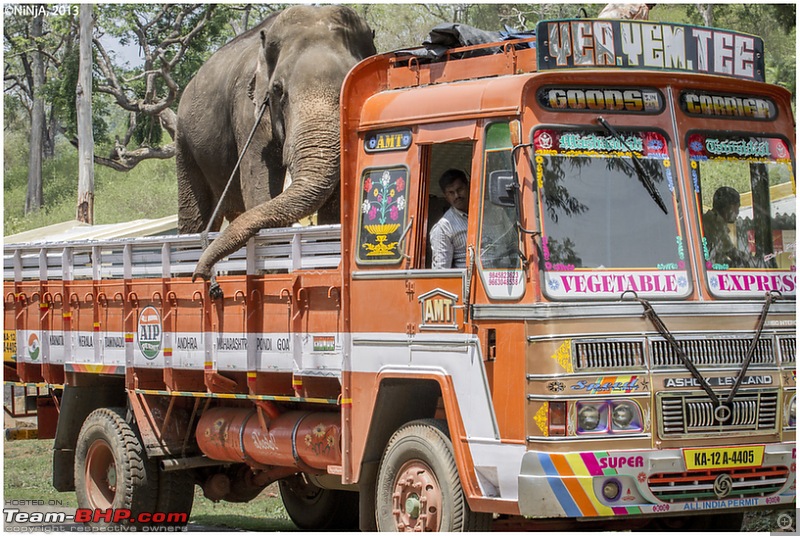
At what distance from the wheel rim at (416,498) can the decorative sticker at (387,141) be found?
195 centimetres

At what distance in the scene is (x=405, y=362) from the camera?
8.05 metres

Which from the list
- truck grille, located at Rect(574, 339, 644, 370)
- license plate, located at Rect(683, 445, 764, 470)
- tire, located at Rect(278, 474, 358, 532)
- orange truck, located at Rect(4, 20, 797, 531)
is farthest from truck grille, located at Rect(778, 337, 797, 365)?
tire, located at Rect(278, 474, 358, 532)

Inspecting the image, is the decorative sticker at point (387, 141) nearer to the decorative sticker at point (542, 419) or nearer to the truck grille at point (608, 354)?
the truck grille at point (608, 354)

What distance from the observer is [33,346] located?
1237 centimetres

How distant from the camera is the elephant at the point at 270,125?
10.1 m

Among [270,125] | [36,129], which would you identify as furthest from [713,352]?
[36,129]

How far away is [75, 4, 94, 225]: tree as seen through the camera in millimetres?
24750

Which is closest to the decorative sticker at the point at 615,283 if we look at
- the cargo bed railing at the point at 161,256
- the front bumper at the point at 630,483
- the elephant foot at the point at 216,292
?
the front bumper at the point at 630,483

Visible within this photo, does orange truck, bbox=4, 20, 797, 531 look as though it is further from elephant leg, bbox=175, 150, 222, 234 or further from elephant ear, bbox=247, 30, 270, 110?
elephant leg, bbox=175, 150, 222, 234

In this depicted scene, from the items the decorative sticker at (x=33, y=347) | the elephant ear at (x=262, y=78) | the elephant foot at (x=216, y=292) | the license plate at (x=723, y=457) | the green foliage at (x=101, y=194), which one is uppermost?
the green foliage at (x=101, y=194)

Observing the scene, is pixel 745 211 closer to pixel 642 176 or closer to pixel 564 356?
pixel 642 176

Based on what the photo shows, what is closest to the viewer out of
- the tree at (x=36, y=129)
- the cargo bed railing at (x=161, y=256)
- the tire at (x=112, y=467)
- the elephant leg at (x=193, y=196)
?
the cargo bed railing at (x=161, y=256)

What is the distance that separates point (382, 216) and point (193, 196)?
22.5ft

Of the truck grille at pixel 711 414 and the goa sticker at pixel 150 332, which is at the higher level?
the goa sticker at pixel 150 332
